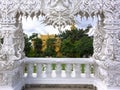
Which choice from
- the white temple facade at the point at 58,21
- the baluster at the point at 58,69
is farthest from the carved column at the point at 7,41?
the baluster at the point at 58,69

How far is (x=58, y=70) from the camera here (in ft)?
18.9

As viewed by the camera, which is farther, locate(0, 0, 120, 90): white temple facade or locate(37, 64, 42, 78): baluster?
locate(37, 64, 42, 78): baluster

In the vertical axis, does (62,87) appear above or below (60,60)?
below

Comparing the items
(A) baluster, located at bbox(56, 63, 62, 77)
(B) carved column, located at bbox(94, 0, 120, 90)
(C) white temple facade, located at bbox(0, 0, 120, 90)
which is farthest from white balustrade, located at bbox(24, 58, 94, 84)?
(B) carved column, located at bbox(94, 0, 120, 90)

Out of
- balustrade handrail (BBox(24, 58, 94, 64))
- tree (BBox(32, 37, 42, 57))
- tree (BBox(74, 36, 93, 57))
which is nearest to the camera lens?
balustrade handrail (BBox(24, 58, 94, 64))

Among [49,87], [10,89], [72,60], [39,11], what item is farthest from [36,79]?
[39,11]

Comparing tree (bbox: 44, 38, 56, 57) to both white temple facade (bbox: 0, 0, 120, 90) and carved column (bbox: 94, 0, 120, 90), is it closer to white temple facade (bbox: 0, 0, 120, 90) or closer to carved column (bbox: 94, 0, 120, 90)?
white temple facade (bbox: 0, 0, 120, 90)

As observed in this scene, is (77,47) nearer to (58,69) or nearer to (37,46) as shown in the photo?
(37,46)

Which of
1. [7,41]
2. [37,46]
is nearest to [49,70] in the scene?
[7,41]

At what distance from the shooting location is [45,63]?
5785mm

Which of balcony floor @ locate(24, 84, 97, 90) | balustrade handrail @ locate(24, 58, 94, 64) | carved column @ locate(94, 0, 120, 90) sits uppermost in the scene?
carved column @ locate(94, 0, 120, 90)

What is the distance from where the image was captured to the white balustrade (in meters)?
5.73

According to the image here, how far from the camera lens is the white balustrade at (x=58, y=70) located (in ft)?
18.8

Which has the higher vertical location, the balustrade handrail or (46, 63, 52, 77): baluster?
the balustrade handrail
